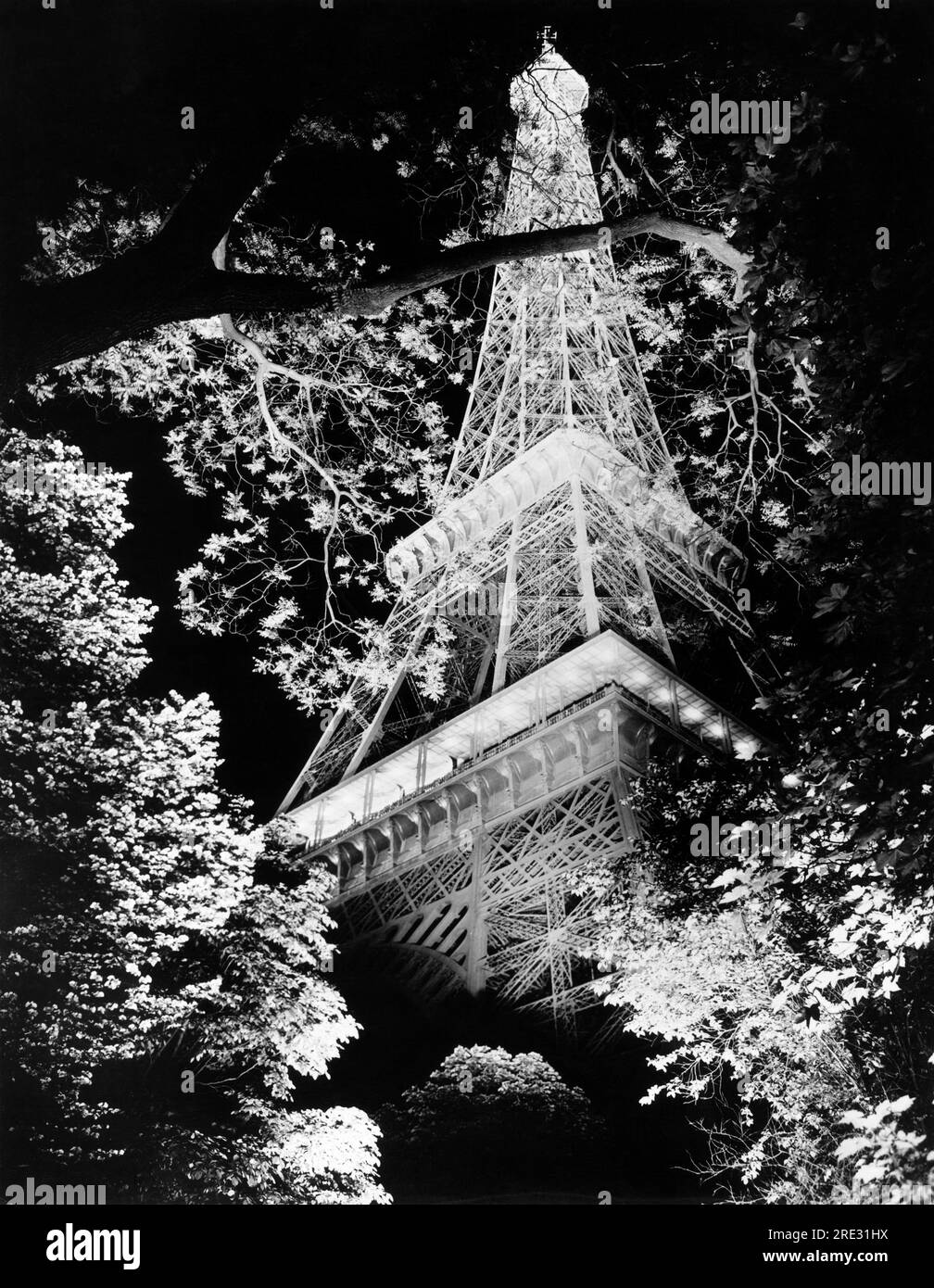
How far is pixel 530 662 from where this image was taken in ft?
17.6

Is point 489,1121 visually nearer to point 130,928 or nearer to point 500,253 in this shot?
point 130,928

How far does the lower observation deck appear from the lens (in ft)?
17.1

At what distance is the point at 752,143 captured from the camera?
16.0ft

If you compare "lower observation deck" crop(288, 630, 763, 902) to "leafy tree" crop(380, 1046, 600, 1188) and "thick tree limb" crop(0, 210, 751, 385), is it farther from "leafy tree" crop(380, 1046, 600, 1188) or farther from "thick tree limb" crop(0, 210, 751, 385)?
"thick tree limb" crop(0, 210, 751, 385)

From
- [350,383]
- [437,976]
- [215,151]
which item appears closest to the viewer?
[215,151]

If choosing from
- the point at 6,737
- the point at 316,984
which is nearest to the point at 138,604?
the point at 6,737

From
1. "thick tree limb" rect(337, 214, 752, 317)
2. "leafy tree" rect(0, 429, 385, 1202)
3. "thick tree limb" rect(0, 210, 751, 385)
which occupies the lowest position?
"leafy tree" rect(0, 429, 385, 1202)

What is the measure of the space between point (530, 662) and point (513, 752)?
0.40 m

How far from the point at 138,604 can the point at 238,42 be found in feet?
7.61

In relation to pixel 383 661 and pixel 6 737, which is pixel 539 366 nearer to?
pixel 383 661

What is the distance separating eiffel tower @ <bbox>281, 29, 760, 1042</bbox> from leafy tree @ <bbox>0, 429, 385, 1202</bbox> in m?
0.36

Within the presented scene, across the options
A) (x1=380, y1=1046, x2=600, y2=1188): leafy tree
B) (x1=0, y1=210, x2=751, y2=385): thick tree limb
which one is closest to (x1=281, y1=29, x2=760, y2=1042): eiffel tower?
(x1=380, y1=1046, x2=600, y2=1188): leafy tree
